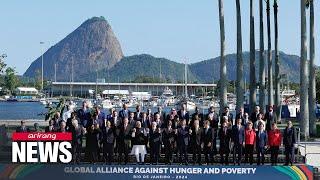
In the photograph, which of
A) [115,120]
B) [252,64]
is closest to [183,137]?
[115,120]

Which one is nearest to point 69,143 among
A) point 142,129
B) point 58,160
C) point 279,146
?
point 58,160

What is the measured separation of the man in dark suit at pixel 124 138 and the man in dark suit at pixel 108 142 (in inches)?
9.8

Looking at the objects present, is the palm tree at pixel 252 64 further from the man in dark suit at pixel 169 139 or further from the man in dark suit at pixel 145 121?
the man in dark suit at pixel 169 139

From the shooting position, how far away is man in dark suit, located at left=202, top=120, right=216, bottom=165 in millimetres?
22703

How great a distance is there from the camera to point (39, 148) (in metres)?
21.1

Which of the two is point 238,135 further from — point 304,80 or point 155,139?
point 304,80

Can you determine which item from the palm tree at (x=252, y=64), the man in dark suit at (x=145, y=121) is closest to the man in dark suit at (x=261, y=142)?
the man in dark suit at (x=145, y=121)

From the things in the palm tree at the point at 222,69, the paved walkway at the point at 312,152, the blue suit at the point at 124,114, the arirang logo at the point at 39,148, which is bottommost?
the paved walkway at the point at 312,152

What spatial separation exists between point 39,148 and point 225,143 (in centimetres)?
→ 597

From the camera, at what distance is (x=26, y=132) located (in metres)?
21.8

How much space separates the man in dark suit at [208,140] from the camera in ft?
74.5

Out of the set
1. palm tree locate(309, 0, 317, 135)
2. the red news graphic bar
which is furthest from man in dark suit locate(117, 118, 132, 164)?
palm tree locate(309, 0, 317, 135)

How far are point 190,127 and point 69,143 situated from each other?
4040 mm

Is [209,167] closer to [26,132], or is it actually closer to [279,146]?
[279,146]
